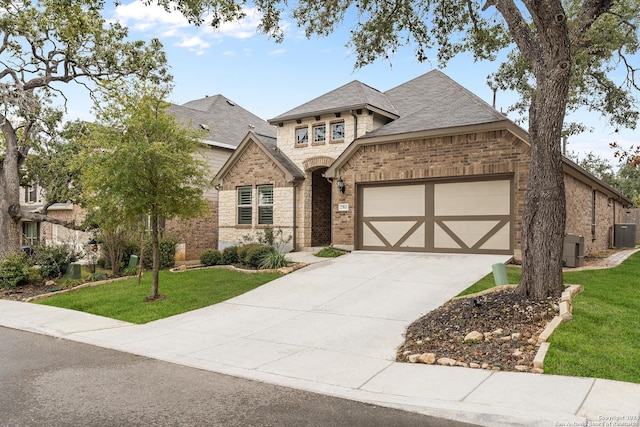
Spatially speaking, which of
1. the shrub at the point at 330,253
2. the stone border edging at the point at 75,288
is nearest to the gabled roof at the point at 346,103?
the shrub at the point at 330,253

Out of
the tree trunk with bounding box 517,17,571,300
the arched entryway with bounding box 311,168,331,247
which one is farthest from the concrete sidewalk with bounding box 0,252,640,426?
the arched entryway with bounding box 311,168,331,247

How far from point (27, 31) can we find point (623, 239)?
26531 millimetres

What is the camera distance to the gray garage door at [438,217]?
14875 millimetres

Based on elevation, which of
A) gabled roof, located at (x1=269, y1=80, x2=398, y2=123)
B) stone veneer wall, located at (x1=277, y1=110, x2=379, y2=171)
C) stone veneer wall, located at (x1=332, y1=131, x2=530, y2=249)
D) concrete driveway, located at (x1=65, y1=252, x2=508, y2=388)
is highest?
gabled roof, located at (x1=269, y1=80, x2=398, y2=123)

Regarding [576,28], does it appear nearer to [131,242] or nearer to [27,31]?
[131,242]

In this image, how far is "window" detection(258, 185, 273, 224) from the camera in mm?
20156

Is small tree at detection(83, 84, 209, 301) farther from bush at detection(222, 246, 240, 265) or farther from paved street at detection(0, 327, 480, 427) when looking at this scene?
bush at detection(222, 246, 240, 265)

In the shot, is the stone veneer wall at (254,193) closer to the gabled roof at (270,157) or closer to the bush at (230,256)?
the gabled roof at (270,157)

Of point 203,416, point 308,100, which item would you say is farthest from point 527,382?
point 308,100

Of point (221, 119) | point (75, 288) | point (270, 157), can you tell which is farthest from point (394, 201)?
point (221, 119)

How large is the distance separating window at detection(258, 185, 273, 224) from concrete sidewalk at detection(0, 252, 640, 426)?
5982mm

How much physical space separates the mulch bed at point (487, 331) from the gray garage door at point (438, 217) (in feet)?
20.2

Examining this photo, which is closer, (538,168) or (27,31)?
(538,168)

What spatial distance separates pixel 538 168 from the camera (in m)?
8.62
